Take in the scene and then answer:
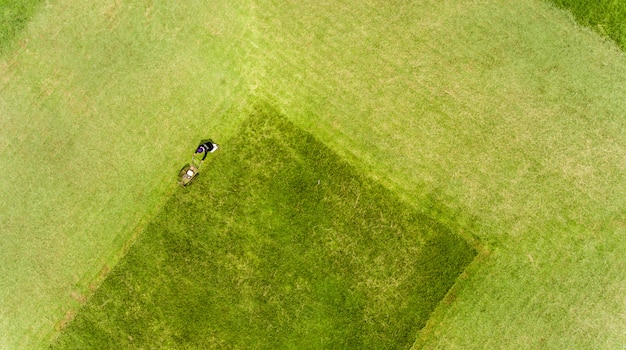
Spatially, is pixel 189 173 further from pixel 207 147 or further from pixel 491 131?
pixel 491 131

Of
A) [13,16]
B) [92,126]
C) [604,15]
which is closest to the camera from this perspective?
[604,15]

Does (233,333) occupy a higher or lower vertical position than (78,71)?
lower

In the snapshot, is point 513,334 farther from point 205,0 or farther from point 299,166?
point 205,0

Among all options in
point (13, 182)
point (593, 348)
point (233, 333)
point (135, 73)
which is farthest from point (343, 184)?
point (13, 182)

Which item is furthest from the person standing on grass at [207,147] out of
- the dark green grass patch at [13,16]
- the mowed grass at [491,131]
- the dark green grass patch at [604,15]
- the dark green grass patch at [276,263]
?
the dark green grass patch at [604,15]

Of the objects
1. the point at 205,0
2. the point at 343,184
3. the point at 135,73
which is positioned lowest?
the point at 135,73

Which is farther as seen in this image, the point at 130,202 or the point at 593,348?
the point at 130,202

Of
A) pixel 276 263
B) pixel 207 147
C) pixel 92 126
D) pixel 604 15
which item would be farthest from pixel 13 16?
pixel 604 15

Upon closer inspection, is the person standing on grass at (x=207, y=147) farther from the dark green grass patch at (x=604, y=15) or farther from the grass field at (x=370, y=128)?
the dark green grass patch at (x=604, y=15)
